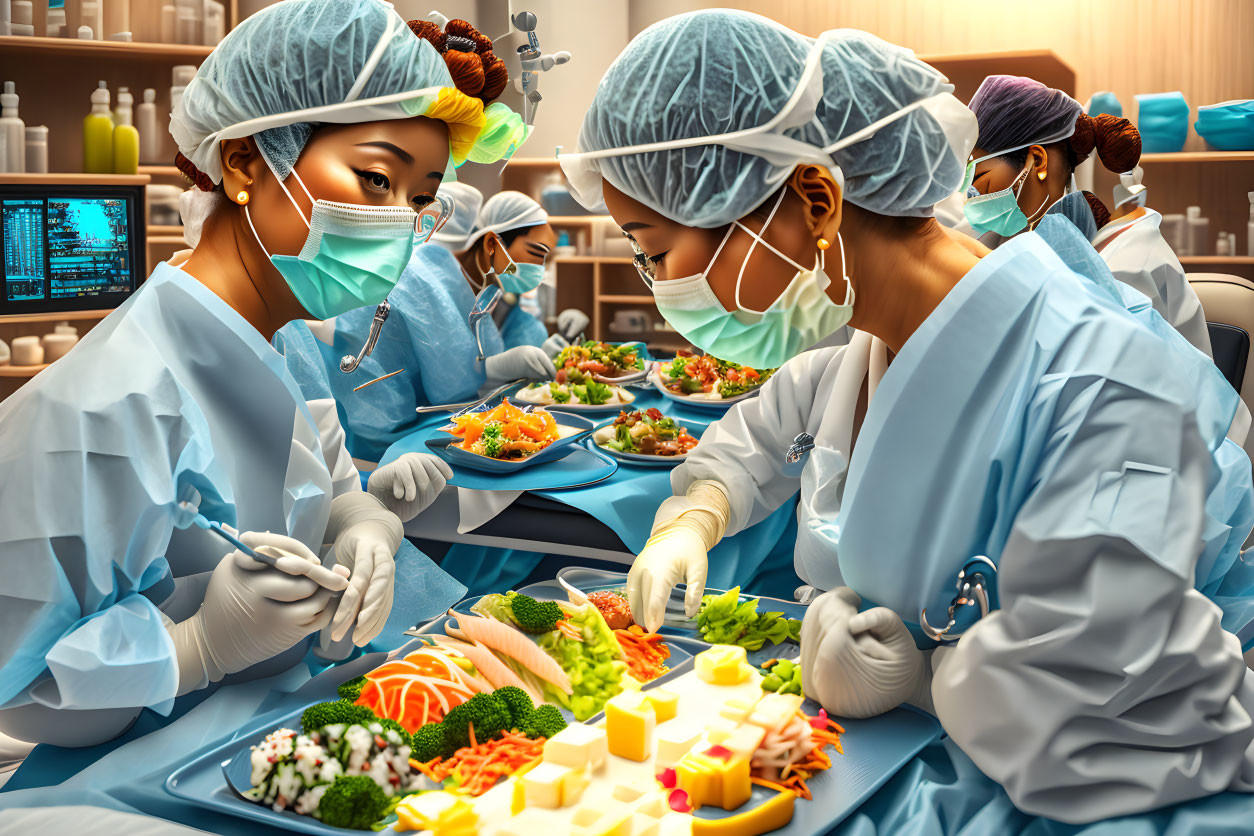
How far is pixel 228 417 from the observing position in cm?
145

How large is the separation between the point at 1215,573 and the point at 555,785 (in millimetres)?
941

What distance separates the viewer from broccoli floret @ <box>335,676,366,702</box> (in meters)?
1.25

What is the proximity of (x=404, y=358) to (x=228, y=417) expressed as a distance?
2.05 m

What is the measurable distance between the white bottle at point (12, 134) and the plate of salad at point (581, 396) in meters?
2.87

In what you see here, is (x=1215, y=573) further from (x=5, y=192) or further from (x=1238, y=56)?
(x=1238, y=56)

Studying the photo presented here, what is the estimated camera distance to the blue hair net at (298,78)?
4.71 ft

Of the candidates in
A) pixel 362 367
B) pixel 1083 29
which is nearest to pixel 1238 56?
pixel 1083 29

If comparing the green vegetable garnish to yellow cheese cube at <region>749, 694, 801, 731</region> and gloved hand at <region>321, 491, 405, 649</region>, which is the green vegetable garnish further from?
gloved hand at <region>321, 491, 405, 649</region>

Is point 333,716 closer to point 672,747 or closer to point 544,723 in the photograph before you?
point 544,723

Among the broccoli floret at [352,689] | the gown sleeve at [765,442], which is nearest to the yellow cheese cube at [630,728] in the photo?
the broccoli floret at [352,689]

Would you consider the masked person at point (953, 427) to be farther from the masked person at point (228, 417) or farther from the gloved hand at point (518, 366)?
the gloved hand at point (518, 366)

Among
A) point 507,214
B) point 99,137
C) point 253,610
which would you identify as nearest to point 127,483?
point 253,610

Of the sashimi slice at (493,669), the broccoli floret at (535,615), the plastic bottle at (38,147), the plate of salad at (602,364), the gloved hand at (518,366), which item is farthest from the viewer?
the plastic bottle at (38,147)

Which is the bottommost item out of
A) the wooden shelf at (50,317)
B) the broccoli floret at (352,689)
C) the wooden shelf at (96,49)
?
the broccoli floret at (352,689)
